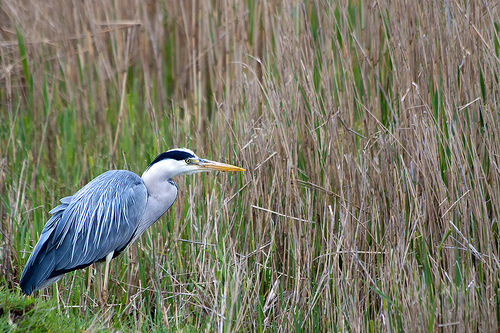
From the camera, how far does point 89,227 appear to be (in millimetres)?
3107

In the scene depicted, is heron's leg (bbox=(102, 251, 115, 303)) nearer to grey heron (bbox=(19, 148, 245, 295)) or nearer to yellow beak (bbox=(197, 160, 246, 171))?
grey heron (bbox=(19, 148, 245, 295))

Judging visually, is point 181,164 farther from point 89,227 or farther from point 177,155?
point 89,227

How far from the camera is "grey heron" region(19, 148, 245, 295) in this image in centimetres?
298

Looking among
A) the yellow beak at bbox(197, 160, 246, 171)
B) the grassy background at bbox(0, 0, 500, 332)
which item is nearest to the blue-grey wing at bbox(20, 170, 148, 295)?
the grassy background at bbox(0, 0, 500, 332)

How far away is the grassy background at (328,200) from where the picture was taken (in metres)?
2.60

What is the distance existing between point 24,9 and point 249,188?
294 centimetres

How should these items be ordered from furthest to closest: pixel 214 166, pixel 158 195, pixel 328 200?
pixel 158 195, pixel 214 166, pixel 328 200

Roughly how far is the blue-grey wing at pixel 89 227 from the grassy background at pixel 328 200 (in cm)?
17

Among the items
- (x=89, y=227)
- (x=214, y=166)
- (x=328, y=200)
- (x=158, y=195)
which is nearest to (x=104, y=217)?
(x=89, y=227)

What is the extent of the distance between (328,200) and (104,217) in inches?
50.0

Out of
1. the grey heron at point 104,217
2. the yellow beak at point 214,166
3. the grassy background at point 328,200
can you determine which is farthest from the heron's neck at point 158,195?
the yellow beak at point 214,166

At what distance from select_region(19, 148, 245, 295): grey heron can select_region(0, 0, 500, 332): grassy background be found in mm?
146

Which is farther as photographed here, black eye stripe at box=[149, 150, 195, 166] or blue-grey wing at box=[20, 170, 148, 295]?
black eye stripe at box=[149, 150, 195, 166]

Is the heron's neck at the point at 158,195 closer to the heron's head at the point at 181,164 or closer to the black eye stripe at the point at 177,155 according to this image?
the heron's head at the point at 181,164
